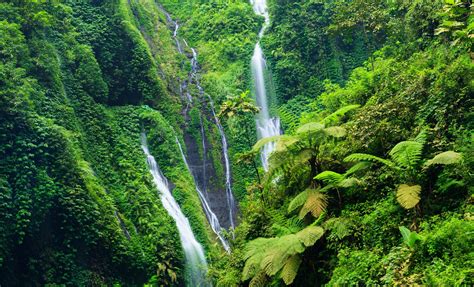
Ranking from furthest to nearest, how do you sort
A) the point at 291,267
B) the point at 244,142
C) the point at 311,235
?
the point at 244,142 → the point at 291,267 → the point at 311,235

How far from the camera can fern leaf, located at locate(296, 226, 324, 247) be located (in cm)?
740

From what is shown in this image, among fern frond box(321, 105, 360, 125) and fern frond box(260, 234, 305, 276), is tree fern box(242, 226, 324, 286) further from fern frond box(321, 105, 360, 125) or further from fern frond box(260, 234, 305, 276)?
fern frond box(321, 105, 360, 125)

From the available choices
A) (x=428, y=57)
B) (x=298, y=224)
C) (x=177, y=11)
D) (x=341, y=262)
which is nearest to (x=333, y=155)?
(x=298, y=224)

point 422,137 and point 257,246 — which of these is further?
point 257,246

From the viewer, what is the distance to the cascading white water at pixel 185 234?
53.4 ft

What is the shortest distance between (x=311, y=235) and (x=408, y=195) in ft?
5.40

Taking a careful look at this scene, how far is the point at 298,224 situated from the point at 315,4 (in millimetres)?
20929

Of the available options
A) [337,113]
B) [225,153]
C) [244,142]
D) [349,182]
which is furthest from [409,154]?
[244,142]

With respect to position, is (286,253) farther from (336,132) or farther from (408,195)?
(336,132)

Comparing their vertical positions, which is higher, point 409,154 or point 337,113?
point 337,113

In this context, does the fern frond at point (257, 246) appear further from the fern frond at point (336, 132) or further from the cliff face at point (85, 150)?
the cliff face at point (85, 150)

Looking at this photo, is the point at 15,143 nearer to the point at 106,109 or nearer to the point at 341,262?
the point at 106,109

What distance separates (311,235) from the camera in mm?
7504

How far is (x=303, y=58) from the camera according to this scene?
26766 millimetres
